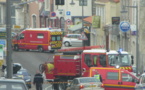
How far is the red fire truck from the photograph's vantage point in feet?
220

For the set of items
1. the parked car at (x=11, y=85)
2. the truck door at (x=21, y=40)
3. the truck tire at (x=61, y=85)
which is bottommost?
the truck tire at (x=61, y=85)

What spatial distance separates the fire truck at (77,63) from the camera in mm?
45500

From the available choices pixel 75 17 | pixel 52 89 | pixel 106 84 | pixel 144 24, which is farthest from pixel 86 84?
pixel 75 17

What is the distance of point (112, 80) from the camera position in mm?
39250

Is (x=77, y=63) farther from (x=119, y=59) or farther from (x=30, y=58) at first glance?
(x=30, y=58)

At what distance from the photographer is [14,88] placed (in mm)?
22859

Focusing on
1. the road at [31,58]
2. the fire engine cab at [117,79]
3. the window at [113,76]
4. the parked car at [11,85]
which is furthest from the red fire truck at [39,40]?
the parked car at [11,85]

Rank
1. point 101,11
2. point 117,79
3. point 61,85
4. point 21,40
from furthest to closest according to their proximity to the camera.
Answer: point 101,11 < point 21,40 < point 61,85 < point 117,79

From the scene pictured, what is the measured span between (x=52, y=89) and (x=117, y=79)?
6.61 metres

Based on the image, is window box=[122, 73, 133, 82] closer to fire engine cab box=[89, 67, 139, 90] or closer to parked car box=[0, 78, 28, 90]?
fire engine cab box=[89, 67, 139, 90]

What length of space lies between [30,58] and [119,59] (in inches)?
706

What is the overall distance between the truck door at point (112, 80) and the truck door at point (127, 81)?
0.71ft

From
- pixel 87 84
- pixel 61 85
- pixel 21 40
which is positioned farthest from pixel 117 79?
pixel 21 40

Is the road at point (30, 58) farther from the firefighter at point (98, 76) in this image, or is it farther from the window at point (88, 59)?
the firefighter at point (98, 76)
